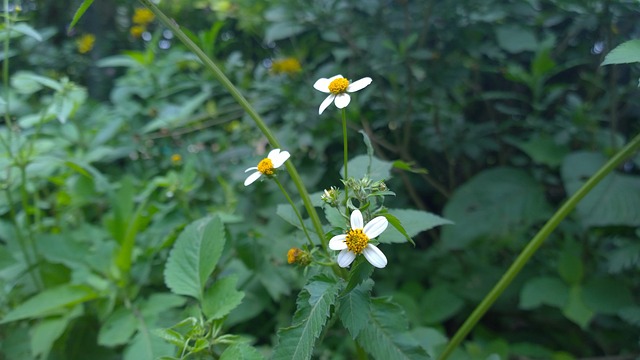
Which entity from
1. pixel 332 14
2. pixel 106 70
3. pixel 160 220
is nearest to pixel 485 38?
pixel 332 14

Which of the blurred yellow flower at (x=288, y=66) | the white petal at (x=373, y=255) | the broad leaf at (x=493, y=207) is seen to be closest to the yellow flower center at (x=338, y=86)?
the white petal at (x=373, y=255)

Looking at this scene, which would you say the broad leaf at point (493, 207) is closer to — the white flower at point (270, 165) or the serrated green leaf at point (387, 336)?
the serrated green leaf at point (387, 336)

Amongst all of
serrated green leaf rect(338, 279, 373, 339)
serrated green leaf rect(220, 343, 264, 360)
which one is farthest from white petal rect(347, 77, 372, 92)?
serrated green leaf rect(220, 343, 264, 360)

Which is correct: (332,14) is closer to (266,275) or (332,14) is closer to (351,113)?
(351,113)

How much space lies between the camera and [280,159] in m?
0.70

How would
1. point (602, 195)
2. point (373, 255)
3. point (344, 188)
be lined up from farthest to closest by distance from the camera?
point (602, 195), point (344, 188), point (373, 255)

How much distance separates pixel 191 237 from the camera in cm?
89

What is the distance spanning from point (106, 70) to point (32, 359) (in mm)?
1774

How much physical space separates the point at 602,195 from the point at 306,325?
907 mm

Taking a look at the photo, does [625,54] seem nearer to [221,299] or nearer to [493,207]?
[221,299]

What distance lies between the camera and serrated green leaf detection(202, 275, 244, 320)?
76 centimetres

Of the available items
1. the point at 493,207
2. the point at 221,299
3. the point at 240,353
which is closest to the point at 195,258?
the point at 221,299

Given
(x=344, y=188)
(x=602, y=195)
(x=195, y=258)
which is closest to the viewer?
(x=195, y=258)

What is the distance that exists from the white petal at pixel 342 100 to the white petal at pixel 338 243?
0.17m
